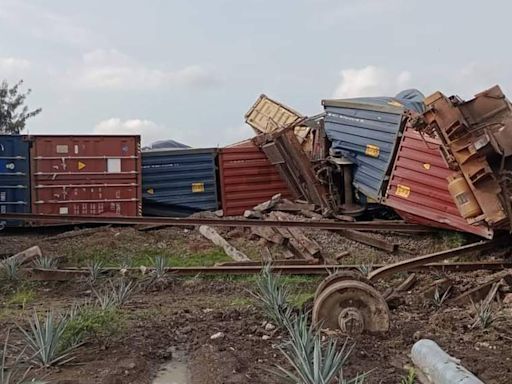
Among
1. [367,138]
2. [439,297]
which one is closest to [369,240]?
[367,138]

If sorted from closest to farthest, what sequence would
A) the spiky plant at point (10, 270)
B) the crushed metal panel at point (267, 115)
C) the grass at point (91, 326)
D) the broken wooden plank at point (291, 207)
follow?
the grass at point (91, 326) → the spiky plant at point (10, 270) → the broken wooden plank at point (291, 207) → the crushed metal panel at point (267, 115)

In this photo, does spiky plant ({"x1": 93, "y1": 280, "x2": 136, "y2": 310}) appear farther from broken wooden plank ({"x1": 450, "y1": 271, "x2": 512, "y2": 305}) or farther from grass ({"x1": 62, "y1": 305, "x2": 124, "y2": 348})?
broken wooden plank ({"x1": 450, "y1": 271, "x2": 512, "y2": 305})

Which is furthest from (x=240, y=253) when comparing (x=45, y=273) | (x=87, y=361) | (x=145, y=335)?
(x=87, y=361)

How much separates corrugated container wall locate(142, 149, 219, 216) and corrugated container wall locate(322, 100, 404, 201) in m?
3.33

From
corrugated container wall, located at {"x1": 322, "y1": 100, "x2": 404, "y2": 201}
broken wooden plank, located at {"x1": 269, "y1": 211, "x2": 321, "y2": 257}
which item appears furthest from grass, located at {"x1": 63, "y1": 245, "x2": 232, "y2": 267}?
corrugated container wall, located at {"x1": 322, "y1": 100, "x2": 404, "y2": 201}

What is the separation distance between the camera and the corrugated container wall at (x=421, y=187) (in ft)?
31.7

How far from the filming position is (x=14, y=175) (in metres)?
12.7

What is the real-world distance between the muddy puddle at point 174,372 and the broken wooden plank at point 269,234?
5.51m

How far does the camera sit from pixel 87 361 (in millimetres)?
4246

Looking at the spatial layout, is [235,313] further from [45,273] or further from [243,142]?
[243,142]

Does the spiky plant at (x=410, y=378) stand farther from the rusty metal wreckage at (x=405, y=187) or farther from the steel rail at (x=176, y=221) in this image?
the steel rail at (x=176, y=221)

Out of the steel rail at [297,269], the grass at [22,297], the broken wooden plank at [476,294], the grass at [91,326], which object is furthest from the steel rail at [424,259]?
the grass at [22,297]

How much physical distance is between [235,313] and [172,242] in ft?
16.9

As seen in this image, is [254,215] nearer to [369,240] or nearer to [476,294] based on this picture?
[369,240]
